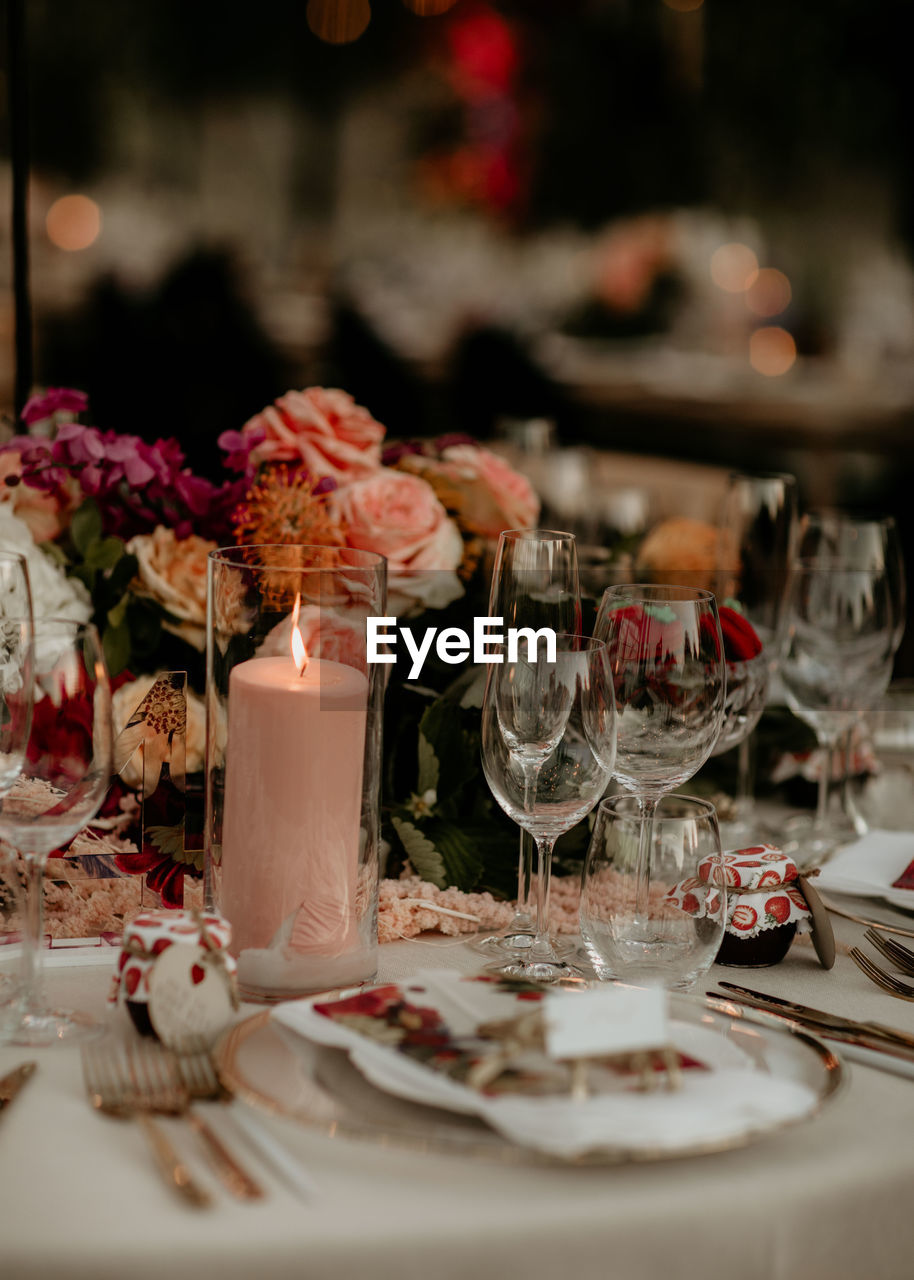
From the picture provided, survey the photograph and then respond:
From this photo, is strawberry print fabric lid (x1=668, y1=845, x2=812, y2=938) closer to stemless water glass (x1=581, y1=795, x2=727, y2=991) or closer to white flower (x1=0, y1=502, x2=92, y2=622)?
stemless water glass (x1=581, y1=795, x2=727, y2=991)

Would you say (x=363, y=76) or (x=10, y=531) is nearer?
(x=10, y=531)

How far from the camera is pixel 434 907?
3.06 ft

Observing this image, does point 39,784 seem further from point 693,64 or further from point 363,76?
point 693,64

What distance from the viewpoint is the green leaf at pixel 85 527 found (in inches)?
41.1

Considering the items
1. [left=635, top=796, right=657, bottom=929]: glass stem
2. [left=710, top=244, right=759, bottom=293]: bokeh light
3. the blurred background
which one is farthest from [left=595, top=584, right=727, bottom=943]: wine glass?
[left=710, top=244, right=759, bottom=293]: bokeh light

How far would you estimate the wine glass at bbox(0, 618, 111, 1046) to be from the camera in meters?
0.71

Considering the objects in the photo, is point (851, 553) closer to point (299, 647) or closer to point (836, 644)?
point (836, 644)

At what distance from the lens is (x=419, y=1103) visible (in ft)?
1.98

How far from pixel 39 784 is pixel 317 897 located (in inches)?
7.0

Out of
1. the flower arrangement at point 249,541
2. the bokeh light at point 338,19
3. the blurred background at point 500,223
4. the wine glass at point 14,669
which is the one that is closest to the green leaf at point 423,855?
the flower arrangement at point 249,541

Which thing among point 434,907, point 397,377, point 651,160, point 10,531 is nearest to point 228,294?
point 397,377

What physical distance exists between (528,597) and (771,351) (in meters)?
3.03

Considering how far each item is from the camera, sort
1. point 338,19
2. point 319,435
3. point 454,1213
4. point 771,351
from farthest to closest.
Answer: point 771,351, point 338,19, point 319,435, point 454,1213

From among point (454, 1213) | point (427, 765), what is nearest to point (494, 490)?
point (427, 765)
